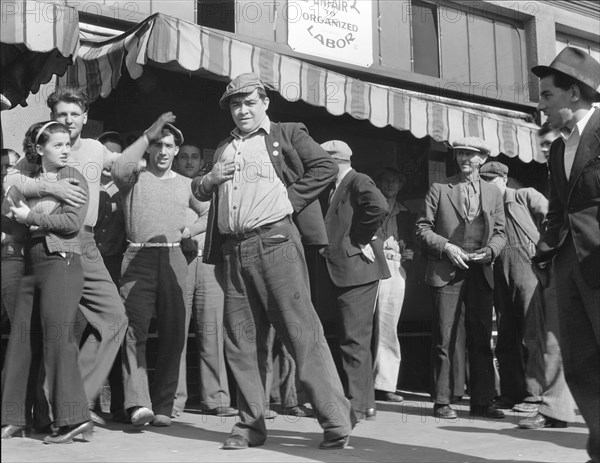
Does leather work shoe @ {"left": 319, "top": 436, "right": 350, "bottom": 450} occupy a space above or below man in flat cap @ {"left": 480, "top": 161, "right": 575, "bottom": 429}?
below

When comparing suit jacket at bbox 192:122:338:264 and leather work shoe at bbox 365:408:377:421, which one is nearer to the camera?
suit jacket at bbox 192:122:338:264

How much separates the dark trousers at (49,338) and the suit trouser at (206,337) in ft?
4.65

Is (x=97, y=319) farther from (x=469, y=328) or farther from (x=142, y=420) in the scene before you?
(x=469, y=328)

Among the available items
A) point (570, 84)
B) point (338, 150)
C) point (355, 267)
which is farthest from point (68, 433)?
point (570, 84)

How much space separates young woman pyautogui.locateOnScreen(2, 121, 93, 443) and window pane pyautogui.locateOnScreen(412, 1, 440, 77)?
6192mm

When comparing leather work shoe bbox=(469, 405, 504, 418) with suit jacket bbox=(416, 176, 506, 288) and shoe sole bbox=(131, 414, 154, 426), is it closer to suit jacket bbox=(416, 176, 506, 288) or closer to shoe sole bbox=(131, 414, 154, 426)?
suit jacket bbox=(416, 176, 506, 288)

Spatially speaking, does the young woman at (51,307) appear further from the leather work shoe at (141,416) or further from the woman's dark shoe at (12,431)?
the leather work shoe at (141,416)

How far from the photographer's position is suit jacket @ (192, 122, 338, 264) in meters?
5.43

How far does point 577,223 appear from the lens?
4.40 metres

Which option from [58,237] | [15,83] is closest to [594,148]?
[58,237]

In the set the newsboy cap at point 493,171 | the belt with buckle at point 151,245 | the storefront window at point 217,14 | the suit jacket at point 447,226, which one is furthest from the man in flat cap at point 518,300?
the storefront window at point 217,14

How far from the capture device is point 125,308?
6324 millimetres

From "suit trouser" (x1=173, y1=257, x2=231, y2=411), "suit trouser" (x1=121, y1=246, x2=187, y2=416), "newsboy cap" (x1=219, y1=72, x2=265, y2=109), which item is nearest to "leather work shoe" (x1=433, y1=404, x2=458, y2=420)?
"suit trouser" (x1=173, y1=257, x2=231, y2=411)

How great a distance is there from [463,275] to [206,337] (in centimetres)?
209
